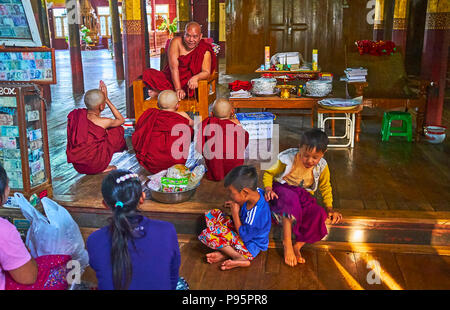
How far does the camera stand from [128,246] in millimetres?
2004

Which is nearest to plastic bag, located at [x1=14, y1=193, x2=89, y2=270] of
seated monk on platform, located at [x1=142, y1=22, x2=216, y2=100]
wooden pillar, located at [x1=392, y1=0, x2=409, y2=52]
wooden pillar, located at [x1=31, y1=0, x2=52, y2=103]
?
seated monk on platform, located at [x1=142, y1=22, x2=216, y2=100]

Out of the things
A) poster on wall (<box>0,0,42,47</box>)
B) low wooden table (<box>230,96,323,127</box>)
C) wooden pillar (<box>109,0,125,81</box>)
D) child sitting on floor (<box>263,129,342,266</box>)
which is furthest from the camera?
wooden pillar (<box>109,0,125,81</box>)

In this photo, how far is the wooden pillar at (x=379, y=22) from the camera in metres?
10.1

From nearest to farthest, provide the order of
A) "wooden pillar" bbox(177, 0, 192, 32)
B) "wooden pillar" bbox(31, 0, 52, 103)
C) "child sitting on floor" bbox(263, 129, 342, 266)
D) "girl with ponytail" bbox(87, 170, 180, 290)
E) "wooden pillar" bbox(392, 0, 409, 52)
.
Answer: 1. "girl with ponytail" bbox(87, 170, 180, 290)
2. "child sitting on floor" bbox(263, 129, 342, 266)
3. "wooden pillar" bbox(31, 0, 52, 103)
4. "wooden pillar" bbox(392, 0, 409, 52)
5. "wooden pillar" bbox(177, 0, 192, 32)

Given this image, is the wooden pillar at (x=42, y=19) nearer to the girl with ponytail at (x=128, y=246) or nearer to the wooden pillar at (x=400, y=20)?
the girl with ponytail at (x=128, y=246)

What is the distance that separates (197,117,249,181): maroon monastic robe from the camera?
405 centimetres

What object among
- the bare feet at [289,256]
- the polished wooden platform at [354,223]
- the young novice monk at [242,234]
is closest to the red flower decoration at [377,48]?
the polished wooden platform at [354,223]

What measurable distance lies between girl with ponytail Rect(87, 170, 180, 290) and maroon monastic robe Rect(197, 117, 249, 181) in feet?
6.41

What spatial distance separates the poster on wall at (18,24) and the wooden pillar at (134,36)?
2.76 metres

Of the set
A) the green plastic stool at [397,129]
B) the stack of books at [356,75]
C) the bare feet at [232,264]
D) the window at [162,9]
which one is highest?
the window at [162,9]

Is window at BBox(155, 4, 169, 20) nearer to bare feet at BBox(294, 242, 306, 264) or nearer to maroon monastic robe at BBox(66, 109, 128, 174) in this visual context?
maroon monastic robe at BBox(66, 109, 128, 174)
